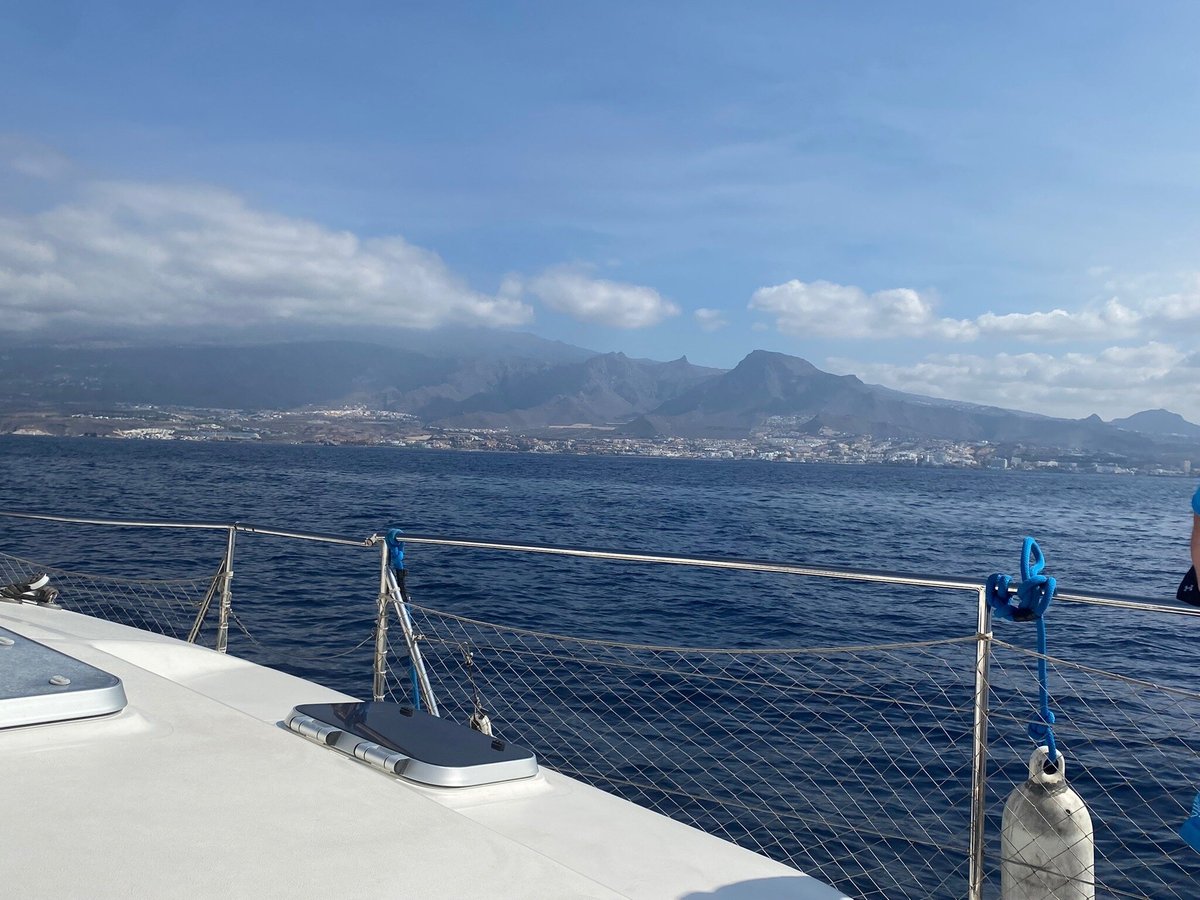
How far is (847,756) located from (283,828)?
21.4 ft

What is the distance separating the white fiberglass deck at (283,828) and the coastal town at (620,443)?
127768mm

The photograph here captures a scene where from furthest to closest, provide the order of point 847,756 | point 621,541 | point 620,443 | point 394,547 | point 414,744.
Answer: point 620,443 → point 621,541 → point 847,756 → point 394,547 → point 414,744

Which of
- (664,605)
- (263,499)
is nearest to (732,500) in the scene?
(263,499)

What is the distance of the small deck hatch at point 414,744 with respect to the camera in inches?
77.2

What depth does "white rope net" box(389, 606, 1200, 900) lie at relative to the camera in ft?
18.6

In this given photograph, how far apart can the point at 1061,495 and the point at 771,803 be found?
239 ft

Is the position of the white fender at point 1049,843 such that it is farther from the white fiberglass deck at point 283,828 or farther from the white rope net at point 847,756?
the white rope net at point 847,756

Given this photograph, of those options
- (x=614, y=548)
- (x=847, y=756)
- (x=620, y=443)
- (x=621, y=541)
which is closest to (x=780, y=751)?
(x=847, y=756)

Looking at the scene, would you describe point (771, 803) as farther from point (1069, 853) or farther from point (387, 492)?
point (387, 492)

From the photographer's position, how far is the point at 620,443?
153375 mm

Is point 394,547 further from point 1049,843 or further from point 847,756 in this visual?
point 847,756

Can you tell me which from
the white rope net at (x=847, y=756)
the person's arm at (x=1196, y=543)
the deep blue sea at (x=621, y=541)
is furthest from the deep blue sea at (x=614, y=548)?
the person's arm at (x=1196, y=543)

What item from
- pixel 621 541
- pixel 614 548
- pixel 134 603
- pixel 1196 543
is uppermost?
pixel 1196 543

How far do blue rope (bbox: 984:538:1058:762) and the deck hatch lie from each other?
2.01 m
